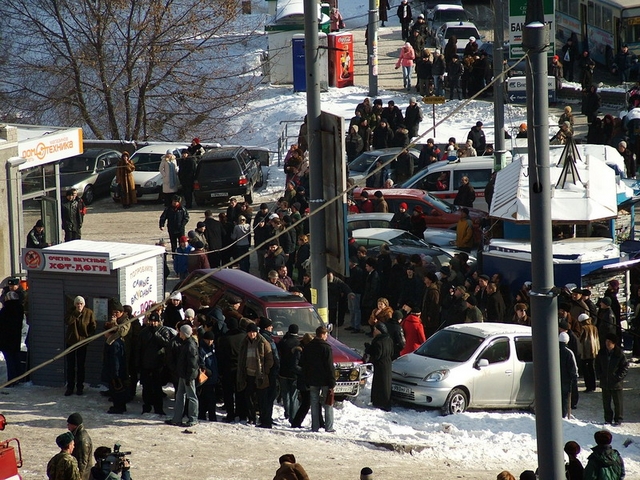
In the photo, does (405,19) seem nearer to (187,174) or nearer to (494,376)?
(187,174)

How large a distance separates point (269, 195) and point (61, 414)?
17.3m

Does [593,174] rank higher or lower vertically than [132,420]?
higher

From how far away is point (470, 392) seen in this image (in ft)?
53.7

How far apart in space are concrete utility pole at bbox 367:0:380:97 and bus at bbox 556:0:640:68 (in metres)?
8.08

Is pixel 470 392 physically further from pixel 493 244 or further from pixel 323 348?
pixel 493 244

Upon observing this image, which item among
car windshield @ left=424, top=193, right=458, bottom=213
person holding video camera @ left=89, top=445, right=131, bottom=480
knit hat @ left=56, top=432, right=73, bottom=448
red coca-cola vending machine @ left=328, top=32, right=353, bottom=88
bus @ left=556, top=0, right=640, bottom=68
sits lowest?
person holding video camera @ left=89, top=445, right=131, bottom=480

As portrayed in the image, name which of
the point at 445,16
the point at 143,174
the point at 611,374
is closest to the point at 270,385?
the point at 611,374

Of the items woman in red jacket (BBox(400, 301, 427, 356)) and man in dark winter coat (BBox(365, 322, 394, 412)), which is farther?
woman in red jacket (BBox(400, 301, 427, 356))

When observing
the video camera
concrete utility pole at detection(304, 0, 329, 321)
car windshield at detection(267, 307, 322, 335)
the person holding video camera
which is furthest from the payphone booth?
the video camera

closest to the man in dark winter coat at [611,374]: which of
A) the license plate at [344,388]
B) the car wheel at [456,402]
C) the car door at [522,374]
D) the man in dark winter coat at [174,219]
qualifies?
the car door at [522,374]

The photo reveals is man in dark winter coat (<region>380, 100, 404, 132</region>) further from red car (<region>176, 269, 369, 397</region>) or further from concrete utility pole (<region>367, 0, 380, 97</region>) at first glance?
red car (<region>176, 269, 369, 397</region>)

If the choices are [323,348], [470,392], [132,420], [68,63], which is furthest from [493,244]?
[68,63]

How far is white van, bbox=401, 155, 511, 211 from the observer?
1069 inches

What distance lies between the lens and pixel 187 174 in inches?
1171
